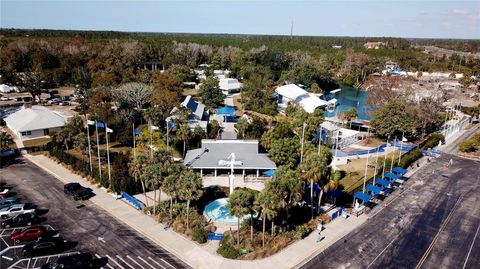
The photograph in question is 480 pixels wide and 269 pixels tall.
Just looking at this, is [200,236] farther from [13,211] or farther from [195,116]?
[195,116]

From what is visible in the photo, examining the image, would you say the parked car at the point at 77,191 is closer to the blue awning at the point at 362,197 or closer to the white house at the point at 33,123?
the white house at the point at 33,123

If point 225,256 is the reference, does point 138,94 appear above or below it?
above

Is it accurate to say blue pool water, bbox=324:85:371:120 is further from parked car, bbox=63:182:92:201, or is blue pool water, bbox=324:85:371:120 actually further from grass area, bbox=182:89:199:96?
parked car, bbox=63:182:92:201

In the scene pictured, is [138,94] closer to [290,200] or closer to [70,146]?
[70,146]

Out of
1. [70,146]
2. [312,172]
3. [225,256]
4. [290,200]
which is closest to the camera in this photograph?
[225,256]

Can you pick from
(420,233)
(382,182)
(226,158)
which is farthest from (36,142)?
(420,233)

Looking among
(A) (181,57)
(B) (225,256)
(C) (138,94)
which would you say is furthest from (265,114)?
(A) (181,57)

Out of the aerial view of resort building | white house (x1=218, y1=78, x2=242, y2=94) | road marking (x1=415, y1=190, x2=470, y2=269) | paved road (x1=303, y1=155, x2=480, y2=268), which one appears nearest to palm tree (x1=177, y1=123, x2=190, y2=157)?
the aerial view of resort building

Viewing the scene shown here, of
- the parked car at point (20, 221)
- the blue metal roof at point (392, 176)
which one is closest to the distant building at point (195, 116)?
the parked car at point (20, 221)
